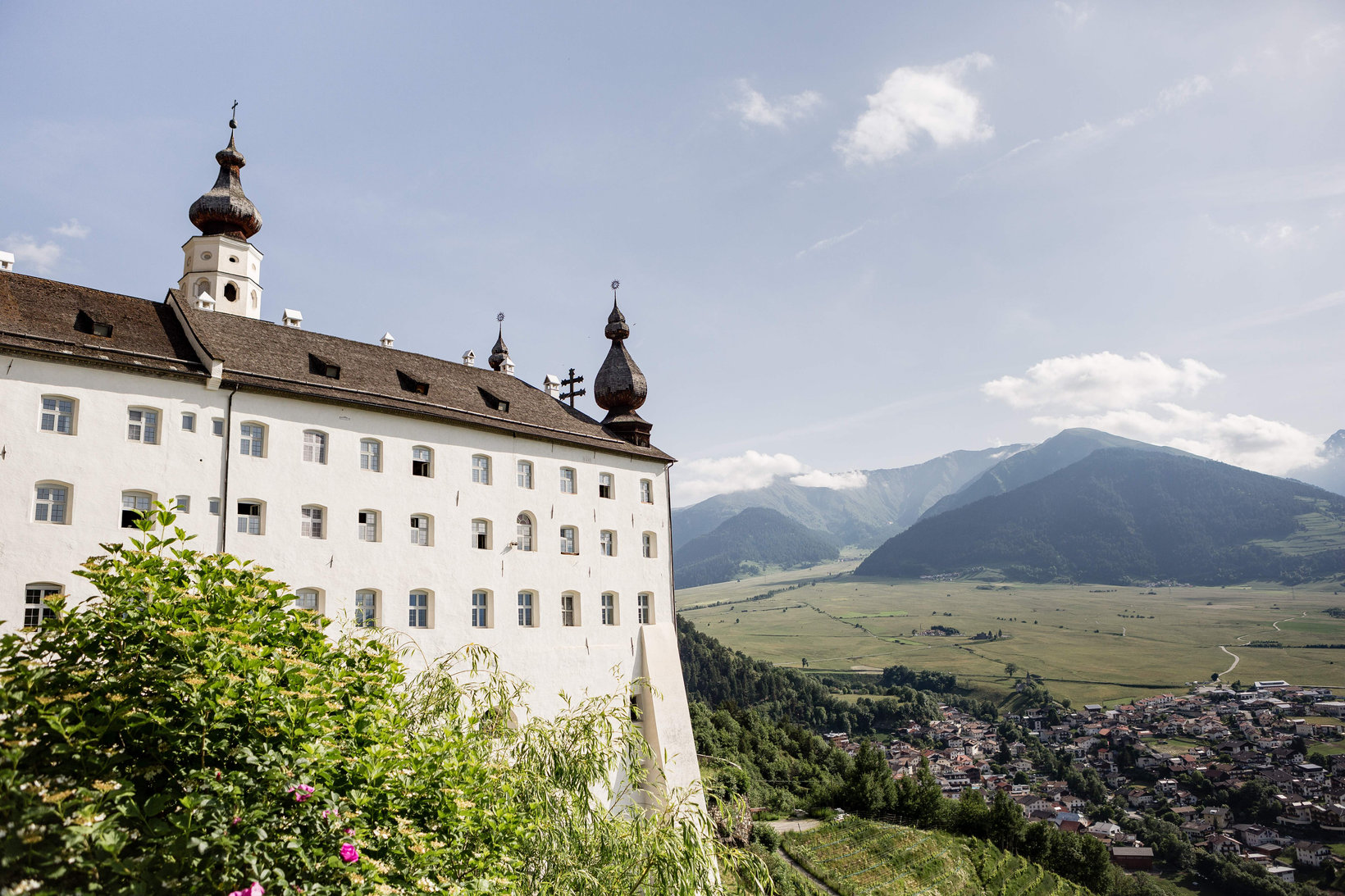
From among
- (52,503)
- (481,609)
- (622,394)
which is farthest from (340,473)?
(622,394)

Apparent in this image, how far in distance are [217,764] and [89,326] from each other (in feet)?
63.0

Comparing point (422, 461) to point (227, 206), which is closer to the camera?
point (422, 461)

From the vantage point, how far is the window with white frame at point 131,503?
20547mm

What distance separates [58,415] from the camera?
20234 mm

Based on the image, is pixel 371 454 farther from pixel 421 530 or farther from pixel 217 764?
pixel 217 764

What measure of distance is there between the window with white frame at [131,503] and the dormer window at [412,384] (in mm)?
9281

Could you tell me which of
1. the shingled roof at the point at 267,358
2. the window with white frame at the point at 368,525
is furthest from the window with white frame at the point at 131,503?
the window with white frame at the point at 368,525

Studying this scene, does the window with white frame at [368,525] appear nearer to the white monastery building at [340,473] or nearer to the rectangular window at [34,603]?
the white monastery building at [340,473]

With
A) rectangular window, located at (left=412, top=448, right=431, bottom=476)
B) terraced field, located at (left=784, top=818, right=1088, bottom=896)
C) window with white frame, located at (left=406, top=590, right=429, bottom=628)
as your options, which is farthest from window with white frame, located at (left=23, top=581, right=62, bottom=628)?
terraced field, located at (left=784, top=818, right=1088, bottom=896)

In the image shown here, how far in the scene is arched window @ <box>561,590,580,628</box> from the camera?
96.5 ft

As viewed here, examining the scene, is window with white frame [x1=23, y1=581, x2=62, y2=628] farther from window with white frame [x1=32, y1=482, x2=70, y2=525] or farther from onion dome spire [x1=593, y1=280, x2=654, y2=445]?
onion dome spire [x1=593, y1=280, x2=654, y2=445]

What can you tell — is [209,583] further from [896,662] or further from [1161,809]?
[896,662]

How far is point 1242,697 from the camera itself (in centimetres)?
14088

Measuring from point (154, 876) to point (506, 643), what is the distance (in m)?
20.5
